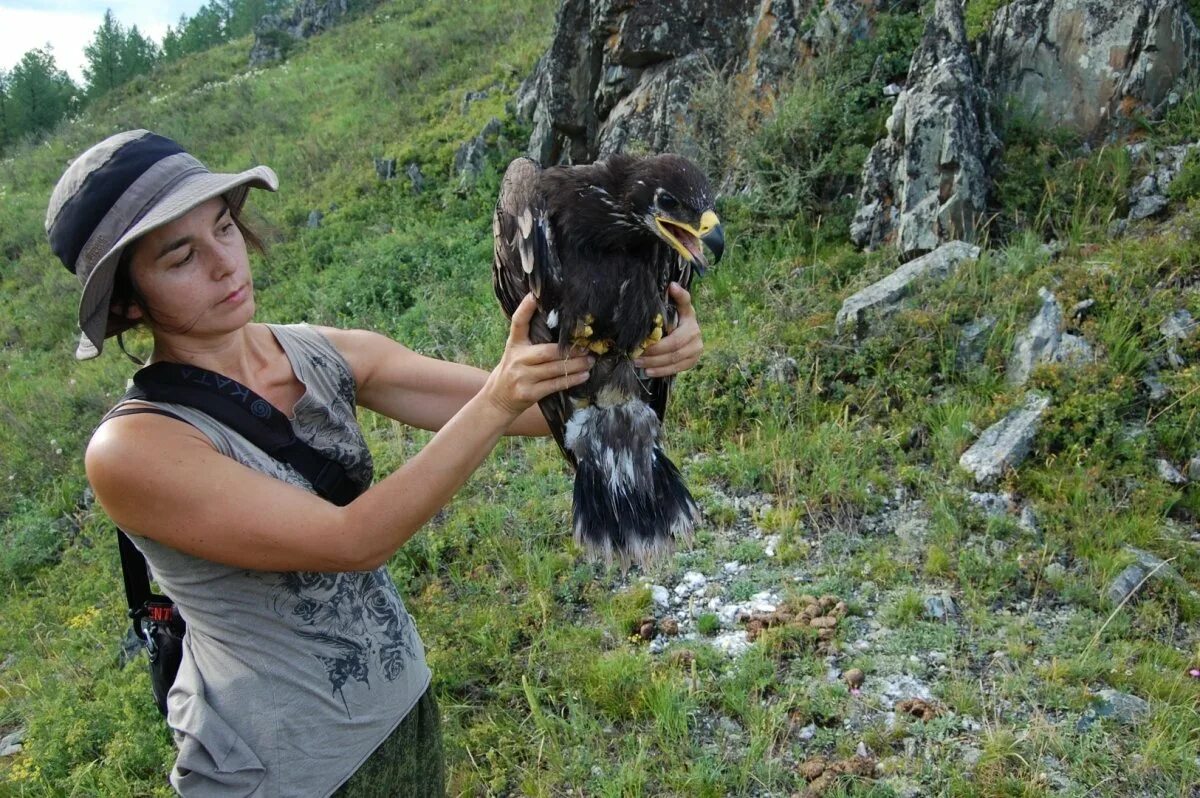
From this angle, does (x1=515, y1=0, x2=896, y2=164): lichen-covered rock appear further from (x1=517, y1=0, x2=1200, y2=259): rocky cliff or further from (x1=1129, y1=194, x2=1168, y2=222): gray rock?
(x1=1129, y1=194, x2=1168, y2=222): gray rock

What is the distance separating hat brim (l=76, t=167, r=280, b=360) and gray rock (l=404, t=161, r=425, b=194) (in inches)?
405

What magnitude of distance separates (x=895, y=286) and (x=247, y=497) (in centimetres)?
515

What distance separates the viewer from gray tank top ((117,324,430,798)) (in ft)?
6.35

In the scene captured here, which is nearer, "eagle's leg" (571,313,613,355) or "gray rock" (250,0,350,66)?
"eagle's leg" (571,313,613,355)

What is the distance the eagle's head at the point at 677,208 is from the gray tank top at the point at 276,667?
1104 millimetres

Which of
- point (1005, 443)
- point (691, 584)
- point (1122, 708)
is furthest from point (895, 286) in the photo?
point (1122, 708)

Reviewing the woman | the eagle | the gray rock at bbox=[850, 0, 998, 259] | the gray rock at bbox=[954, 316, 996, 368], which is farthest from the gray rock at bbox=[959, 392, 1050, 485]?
the woman

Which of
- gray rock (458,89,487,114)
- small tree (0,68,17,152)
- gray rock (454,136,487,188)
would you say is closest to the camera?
gray rock (454,136,487,188)

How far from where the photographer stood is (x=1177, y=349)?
16.1 ft

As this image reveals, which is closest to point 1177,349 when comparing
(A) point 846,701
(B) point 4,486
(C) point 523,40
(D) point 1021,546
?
(D) point 1021,546

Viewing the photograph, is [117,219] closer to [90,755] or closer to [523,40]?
[90,755]

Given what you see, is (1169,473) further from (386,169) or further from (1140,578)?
(386,169)

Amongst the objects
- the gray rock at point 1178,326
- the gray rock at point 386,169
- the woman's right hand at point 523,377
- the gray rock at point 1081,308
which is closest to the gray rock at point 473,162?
the gray rock at point 386,169

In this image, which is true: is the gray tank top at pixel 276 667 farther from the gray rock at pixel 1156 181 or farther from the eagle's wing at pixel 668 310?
the gray rock at pixel 1156 181
